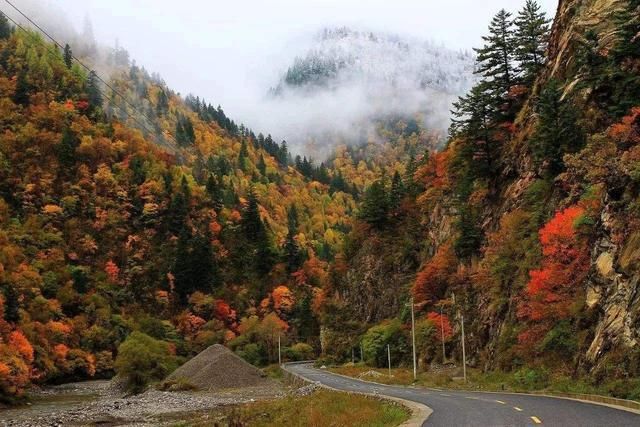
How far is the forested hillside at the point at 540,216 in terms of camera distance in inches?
1224

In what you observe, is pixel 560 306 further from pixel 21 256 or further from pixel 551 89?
pixel 21 256

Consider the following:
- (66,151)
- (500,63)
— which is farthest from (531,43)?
(66,151)

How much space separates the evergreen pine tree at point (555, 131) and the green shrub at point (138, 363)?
54.6m

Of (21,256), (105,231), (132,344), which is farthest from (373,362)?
(105,231)

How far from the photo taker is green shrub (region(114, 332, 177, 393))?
→ 73.7 meters

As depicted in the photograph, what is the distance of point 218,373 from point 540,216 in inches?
1830

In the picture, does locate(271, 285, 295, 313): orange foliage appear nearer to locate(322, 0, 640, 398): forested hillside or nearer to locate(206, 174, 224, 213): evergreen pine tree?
locate(206, 174, 224, 213): evergreen pine tree

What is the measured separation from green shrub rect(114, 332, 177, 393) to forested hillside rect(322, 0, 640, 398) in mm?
31220

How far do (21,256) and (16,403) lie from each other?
45808 millimetres

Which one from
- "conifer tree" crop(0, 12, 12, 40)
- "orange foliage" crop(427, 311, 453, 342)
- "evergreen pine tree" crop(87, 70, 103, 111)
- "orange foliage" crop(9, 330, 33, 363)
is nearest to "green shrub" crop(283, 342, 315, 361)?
"orange foliage" crop(427, 311, 453, 342)

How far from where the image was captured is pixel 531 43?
211ft

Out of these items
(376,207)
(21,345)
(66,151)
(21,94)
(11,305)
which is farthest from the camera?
(21,94)

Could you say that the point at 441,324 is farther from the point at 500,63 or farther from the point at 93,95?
the point at 93,95

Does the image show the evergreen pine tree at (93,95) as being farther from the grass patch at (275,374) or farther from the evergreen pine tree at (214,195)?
the grass patch at (275,374)
